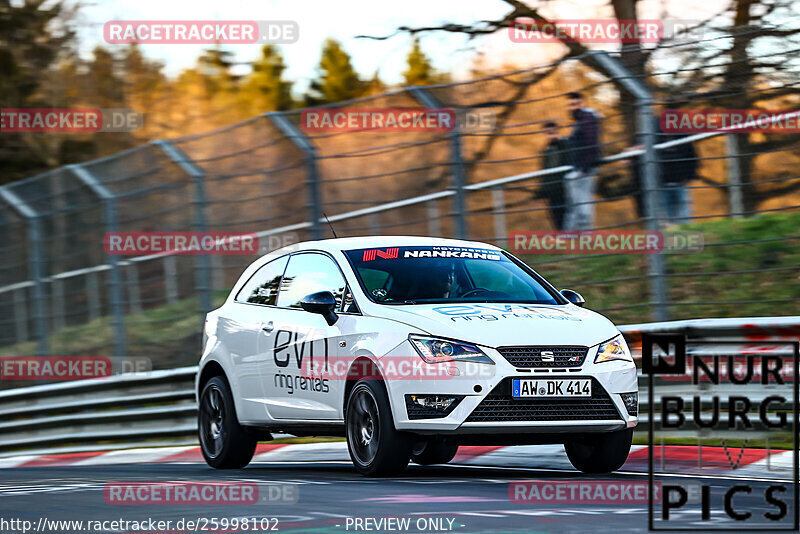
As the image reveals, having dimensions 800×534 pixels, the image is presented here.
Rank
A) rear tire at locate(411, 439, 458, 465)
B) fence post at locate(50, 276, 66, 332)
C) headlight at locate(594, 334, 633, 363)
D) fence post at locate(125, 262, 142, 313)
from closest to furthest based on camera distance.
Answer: headlight at locate(594, 334, 633, 363)
rear tire at locate(411, 439, 458, 465)
fence post at locate(125, 262, 142, 313)
fence post at locate(50, 276, 66, 332)

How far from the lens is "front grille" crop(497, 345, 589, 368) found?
8.59m

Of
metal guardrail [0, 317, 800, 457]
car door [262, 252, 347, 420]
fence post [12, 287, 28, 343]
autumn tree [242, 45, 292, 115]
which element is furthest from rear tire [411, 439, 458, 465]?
autumn tree [242, 45, 292, 115]

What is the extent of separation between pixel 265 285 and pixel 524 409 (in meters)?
3.03

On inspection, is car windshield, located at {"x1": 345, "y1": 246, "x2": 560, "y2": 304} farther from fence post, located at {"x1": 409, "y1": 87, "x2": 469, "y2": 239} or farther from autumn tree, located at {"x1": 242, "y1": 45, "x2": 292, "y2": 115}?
autumn tree, located at {"x1": 242, "y1": 45, "x2": 292, "y2": 115}

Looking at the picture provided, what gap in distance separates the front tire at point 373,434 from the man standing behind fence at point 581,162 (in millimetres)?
Result: 3372

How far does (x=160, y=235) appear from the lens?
51.7 ft

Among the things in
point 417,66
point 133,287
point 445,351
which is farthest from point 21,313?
point 445,351

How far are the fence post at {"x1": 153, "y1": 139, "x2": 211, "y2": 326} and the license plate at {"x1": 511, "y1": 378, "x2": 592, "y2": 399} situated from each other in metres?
6.90

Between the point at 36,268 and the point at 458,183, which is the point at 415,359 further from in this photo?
the point at 36,268

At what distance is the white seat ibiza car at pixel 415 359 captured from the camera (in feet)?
28.3

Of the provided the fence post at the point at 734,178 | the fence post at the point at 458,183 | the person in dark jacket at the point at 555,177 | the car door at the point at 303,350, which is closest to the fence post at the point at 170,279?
the fence post at the point at 458,183

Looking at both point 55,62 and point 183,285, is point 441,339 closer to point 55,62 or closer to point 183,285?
point 183,285

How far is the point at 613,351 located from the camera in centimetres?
899

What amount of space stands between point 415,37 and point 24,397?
671 centimetres
